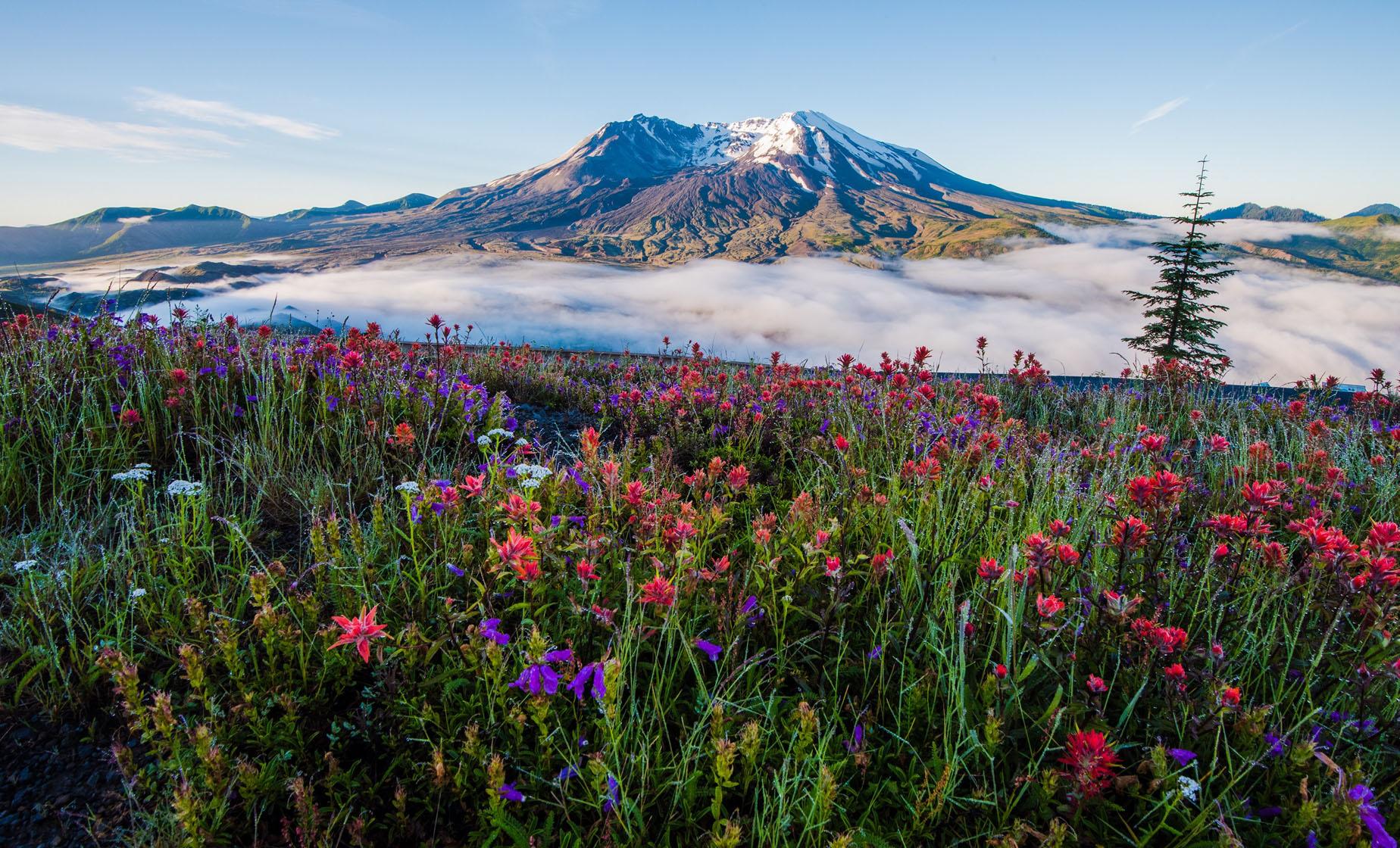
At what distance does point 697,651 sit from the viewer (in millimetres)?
2262

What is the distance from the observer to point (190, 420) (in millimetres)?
4375

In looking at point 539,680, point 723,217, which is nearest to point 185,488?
point 539,680

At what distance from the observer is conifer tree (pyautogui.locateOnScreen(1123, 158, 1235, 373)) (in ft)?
59.8

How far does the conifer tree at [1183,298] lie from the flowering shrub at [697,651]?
18.4 meters

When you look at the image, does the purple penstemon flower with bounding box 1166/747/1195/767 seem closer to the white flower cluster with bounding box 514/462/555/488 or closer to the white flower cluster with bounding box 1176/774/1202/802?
the white flower cluster with bounding box 1176/774/1202/802

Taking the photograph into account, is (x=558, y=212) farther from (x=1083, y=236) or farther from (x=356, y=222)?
(x=1083, y=236)

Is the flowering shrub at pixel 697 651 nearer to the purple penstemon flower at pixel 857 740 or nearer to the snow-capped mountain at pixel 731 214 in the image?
the purple penstemon flower at pixel 857 740

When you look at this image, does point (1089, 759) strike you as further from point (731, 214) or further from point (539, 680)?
point (731, 214)

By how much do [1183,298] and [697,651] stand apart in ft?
76.0

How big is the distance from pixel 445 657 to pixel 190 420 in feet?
12.1

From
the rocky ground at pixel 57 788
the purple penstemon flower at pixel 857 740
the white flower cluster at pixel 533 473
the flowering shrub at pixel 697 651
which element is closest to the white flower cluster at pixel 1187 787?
the flowering shrub at pixel 697 651

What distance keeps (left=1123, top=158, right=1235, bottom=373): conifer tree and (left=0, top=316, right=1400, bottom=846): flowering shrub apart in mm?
18357

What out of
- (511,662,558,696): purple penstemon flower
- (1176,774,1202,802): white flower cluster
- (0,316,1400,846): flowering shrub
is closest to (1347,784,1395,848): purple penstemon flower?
(0,316,1400,846): flowering shrub

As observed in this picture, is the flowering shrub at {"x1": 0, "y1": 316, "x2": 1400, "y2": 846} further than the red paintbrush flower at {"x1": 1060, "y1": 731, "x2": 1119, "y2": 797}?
Yes
